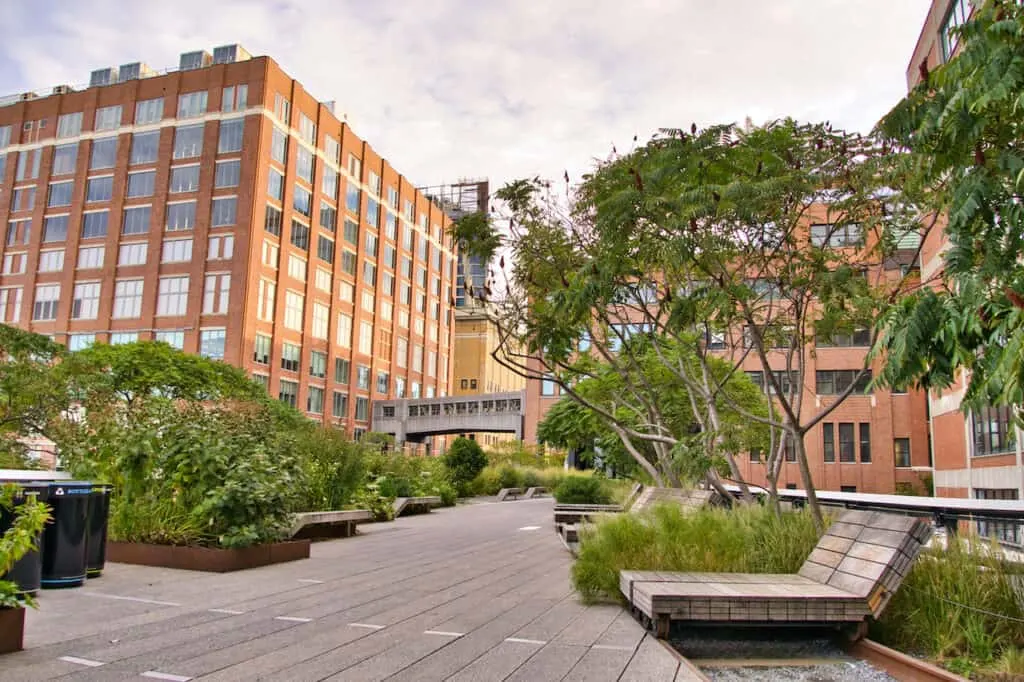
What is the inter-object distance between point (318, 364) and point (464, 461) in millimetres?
34739

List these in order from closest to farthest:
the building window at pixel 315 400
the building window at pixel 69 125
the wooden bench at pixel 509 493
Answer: the wooden bench at pixel 509 493, the building window at pixel 69 125, the building window at pixel 315 400

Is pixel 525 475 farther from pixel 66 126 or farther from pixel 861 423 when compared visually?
pixel 66 126

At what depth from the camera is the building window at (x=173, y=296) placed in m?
58.4

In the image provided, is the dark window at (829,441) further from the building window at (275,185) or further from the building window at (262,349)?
the building window at (275,185)

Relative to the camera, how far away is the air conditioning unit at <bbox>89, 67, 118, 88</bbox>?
67.8 metres

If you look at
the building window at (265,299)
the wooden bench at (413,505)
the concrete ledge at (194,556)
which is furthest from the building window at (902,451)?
the concrete ledge at (194,556)

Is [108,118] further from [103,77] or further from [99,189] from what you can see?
[103,77]

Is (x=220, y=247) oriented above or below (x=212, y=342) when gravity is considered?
above

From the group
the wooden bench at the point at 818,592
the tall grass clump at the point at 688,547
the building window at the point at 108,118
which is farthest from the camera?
the building window at the point at 108,118

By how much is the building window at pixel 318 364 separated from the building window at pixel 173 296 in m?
10.6

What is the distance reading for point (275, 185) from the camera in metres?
60.1

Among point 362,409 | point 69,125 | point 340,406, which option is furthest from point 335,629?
point 69,125

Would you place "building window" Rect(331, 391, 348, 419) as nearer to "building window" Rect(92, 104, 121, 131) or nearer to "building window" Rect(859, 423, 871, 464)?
"building window" Rect(92, 104, 121, 131)

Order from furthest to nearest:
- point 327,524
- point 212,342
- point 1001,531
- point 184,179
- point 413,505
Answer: point 184,179 → point 212,342 → point 413,505 → point 327,524 → point 1001,531
